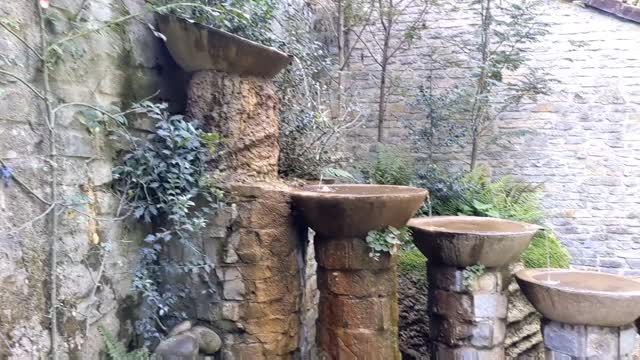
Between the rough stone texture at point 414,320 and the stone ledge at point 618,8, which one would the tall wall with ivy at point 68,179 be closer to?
the rough stone texture at point 414,320

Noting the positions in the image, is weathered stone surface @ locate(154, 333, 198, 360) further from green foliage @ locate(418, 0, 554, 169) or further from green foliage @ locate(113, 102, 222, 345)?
green foliage @ locate(418, 0, 554, 169)

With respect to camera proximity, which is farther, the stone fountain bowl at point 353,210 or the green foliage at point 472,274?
the green foliage at point 472,274

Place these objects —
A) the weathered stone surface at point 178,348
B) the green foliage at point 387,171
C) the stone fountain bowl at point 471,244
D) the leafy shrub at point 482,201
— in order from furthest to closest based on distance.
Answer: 1. the green foliage at point 387,171
2. the leafy shrub at point 482,201
3. the stone fountain bowl at point 471,244
4. the weathered stone surface at point 178,348

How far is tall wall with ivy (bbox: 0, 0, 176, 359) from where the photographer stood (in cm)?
200

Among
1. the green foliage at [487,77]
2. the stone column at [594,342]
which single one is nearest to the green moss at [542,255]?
the stone column at [594,342]

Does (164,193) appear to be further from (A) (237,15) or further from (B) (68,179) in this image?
(A) (237,15)

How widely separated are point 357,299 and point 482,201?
311 cm

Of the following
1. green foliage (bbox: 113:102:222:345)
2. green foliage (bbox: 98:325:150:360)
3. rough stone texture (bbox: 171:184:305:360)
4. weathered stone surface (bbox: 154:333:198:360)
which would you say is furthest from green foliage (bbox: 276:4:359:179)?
green foliage (bbox: 98:325:150:360)

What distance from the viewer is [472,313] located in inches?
127

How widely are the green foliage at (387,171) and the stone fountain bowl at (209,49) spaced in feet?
9.25

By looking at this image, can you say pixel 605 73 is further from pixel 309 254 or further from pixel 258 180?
pixel 258 180

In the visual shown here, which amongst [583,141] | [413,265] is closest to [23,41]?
[413,265]

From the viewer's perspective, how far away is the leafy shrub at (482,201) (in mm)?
5152

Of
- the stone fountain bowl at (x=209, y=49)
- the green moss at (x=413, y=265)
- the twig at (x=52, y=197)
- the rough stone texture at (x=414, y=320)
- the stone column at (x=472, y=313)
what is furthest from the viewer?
the green moss at (x=413, y=265)
